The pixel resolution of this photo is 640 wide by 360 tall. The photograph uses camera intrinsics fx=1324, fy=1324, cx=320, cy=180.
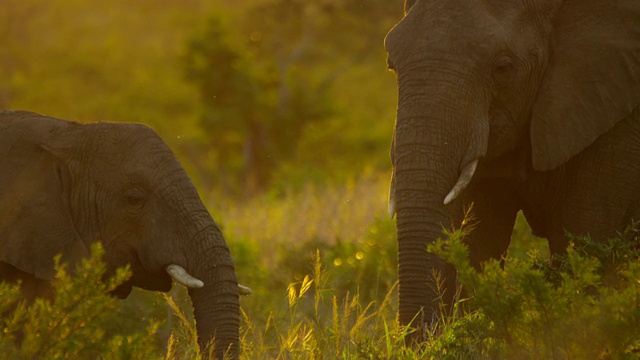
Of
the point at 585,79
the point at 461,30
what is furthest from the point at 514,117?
the point at 461,30

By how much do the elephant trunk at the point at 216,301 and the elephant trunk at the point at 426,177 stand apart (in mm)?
801

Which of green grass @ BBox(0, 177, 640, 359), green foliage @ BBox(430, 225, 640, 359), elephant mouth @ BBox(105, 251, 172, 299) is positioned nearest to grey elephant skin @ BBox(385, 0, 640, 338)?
green grass @ BBox(0, 177, 640, 359)

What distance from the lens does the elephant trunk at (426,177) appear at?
6.20 m

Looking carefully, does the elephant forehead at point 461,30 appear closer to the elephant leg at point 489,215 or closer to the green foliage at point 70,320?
the elephant leg at point 489,215

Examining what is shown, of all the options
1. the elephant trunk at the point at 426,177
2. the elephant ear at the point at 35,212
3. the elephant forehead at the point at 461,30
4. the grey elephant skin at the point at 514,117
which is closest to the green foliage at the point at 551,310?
the elephant trunk at the point at 426,177

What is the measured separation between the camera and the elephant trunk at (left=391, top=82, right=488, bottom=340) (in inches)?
244

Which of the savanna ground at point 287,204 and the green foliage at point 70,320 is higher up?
the savanna ground at point 287,204

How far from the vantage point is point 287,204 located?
51.2 feet

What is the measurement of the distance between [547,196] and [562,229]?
191mm

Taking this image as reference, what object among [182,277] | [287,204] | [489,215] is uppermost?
[287,204]

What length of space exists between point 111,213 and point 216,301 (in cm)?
74

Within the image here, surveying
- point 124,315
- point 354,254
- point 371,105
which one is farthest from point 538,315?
point 371,105

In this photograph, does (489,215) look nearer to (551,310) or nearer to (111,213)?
(551,310)

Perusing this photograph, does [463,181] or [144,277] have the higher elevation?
[463,181]
